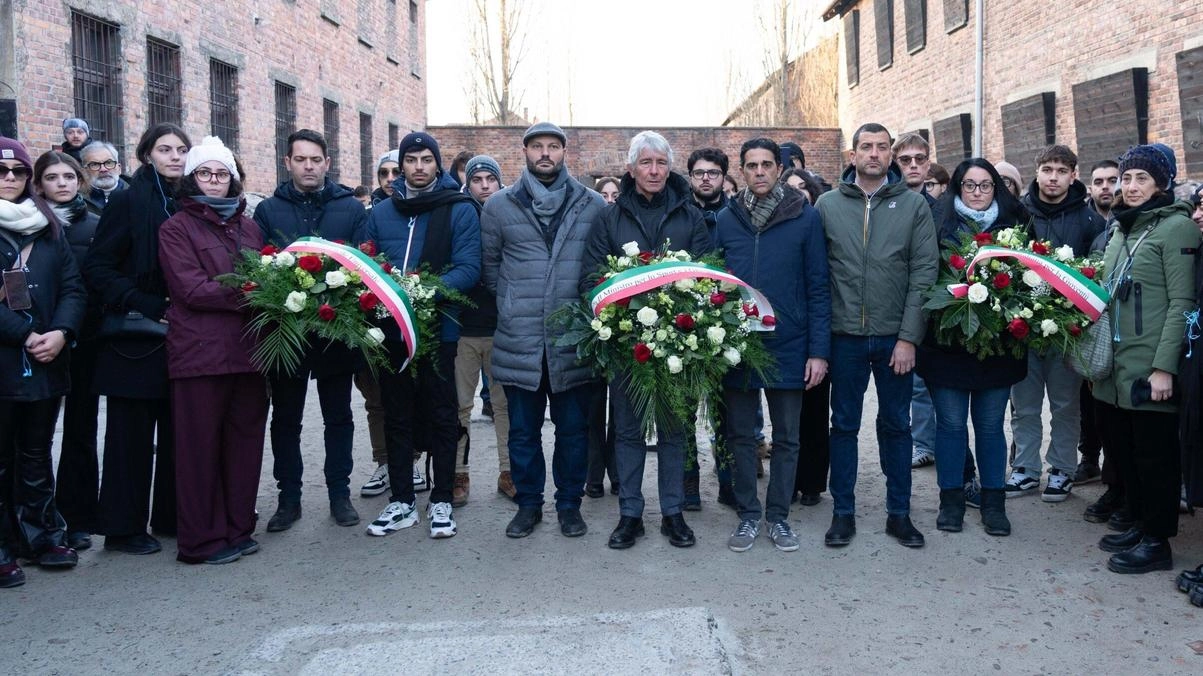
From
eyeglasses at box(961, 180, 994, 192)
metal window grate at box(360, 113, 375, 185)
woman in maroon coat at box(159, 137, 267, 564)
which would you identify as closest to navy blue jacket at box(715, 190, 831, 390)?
eyeglasses at box(961, 180, 994, 192)

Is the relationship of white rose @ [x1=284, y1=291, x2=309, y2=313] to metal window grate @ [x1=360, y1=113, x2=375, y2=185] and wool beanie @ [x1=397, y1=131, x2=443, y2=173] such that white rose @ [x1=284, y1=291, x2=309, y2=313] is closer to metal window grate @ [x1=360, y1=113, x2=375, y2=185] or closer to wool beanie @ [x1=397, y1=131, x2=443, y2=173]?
wool beanie @ [x1=397, y1=131, x2=443, y2=173]

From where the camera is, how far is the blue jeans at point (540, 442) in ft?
19.2

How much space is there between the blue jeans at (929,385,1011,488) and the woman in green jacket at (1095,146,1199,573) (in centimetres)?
64

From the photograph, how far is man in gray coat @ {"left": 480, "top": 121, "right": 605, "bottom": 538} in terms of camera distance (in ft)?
18.9

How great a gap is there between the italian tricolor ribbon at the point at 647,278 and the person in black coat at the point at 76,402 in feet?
9.33

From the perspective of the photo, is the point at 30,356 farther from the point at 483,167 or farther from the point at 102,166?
the point at 483,167

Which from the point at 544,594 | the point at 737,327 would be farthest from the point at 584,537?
the point at 737,327

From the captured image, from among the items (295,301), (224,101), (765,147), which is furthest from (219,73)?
(765,147)

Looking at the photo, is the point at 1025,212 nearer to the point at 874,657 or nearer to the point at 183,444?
the point at 874,657

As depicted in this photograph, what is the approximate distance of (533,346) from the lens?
578cm

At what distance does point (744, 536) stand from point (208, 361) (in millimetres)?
3033

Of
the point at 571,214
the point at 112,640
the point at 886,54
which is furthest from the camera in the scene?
the point at 886,54

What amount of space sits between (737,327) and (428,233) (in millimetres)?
1988

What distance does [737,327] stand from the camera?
523 cm
